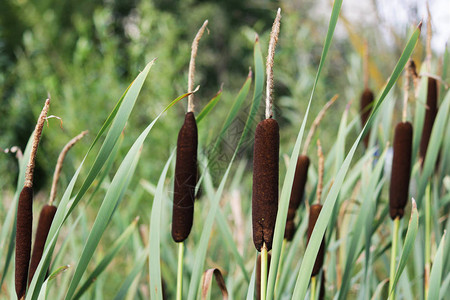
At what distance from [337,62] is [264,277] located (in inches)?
138

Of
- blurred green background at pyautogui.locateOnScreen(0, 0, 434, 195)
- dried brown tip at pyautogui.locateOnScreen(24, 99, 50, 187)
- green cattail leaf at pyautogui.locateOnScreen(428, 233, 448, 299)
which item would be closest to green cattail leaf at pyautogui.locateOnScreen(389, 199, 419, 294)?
green cattail leaf at pyautogui.locateOnScreen(428, 233, 448, 299)

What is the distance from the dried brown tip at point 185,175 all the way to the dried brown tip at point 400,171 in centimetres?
30

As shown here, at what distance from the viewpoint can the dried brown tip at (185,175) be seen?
1.69 feet

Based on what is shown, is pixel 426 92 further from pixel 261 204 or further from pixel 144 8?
pixel 144 8

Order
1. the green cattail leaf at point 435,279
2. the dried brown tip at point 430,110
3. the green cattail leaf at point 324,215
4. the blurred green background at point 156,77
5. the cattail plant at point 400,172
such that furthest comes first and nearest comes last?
the blurred green background at point 156,77, the dried brown tip at point 430,110, the cattail plant at point 400,172, the green cattail leaf at point 435,279, the green cattail leaf at point 324,215

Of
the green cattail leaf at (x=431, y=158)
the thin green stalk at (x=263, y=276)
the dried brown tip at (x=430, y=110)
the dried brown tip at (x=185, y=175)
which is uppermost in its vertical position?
the dried brown tip at (x=430, y=110)

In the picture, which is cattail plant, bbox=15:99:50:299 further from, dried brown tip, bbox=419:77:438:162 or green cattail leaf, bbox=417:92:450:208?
dried brown tip, bbox=419:77:438:162

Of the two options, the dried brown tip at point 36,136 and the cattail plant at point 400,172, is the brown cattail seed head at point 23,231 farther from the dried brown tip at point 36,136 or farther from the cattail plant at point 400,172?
the cattail plant at point 400,172

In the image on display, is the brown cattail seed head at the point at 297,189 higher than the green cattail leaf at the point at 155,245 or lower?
higher

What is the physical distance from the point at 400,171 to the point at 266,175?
30cm

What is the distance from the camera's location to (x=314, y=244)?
0.44m

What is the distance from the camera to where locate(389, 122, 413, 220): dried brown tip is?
649mm

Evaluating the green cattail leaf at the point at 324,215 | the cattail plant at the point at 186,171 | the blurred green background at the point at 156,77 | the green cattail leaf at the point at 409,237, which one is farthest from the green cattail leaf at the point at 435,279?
the blurred green background at the point at 156,77

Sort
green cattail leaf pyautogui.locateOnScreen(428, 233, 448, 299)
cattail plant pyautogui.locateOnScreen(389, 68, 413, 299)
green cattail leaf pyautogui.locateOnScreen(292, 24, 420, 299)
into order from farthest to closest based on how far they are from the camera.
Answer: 1. cattail plant pyautogui.locateOnScreen(389, 68, 413, 299)
2. green cattail leaf pyautogui.locateOnScreen(428, 233, 448, 299)
3. green cattail leaf pyautogui.locateOnScreen(292, 24, 420, 299)
